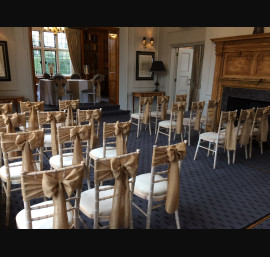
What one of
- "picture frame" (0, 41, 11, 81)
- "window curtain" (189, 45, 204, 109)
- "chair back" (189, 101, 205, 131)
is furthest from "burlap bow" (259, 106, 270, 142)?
"picture frame" (0, 41, 11, 81)

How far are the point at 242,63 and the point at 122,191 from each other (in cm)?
477

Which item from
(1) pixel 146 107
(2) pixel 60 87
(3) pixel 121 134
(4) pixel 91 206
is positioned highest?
(2) pixel 60 87

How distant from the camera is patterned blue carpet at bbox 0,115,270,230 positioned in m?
2.53

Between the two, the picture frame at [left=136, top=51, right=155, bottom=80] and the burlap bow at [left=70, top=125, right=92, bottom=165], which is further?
the picture frame at [left=136, top=51, right=155, bottom=80]

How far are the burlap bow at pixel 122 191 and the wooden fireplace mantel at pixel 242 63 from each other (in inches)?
171

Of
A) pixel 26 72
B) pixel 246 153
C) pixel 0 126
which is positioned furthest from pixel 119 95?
pixel 0 126

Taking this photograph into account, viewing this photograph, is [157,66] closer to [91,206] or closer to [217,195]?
[217,195]

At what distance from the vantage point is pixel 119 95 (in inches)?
323

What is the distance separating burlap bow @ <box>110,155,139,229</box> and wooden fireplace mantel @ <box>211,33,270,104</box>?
435 cm

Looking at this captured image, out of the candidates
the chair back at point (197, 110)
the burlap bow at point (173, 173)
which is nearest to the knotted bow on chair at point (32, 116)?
the burlap bow at point (173, 173)

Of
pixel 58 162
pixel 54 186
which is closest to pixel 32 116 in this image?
pixel 58 162

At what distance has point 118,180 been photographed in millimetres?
1847

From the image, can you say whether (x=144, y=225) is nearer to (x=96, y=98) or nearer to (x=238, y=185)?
(x=238, y=185)

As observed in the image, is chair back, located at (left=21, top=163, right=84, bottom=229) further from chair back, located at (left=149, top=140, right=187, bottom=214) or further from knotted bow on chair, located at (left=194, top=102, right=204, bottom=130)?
knotted bow on chair, located at (left=194, top=102, right=204, bottom=130)
